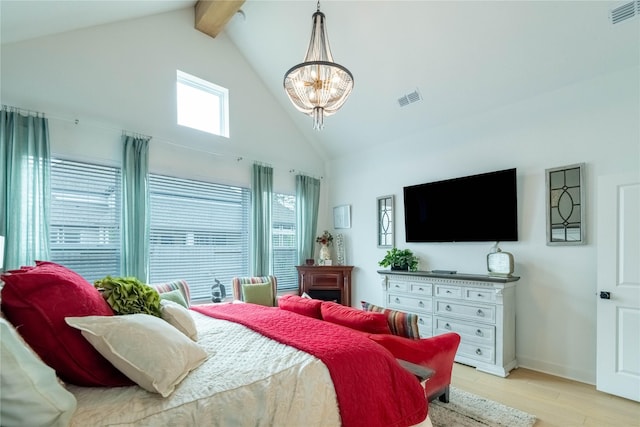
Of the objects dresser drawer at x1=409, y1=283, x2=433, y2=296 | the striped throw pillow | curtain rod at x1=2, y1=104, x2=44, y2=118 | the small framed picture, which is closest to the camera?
the striped throw pillow

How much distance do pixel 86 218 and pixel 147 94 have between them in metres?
1.63

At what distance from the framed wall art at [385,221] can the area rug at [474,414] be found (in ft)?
8.13

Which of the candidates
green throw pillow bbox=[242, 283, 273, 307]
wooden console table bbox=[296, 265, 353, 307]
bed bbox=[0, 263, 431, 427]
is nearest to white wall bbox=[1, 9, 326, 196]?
wooden console table bbox=[296, 265, 353, 307]

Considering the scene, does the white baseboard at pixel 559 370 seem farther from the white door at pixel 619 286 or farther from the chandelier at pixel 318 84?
the chandelier at pixel 318 84

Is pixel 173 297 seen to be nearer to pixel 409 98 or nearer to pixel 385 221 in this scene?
pixel 385 221

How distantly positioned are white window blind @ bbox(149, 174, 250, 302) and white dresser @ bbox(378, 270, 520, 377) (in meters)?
2.52

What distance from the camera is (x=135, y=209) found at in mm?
3648

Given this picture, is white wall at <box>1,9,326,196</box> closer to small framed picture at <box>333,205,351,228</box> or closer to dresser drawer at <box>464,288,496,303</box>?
small framed picture at <box>333,205,351,228</box>

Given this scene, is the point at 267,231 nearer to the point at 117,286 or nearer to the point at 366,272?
the point at 366,272

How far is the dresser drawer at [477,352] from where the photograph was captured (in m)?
3.37

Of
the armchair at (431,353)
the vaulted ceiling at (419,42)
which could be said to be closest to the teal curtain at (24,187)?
the vaulted ceiling at (419,42)

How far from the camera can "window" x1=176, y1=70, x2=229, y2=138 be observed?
4.32 meters

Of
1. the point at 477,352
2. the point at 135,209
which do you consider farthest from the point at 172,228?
the point at 477,352

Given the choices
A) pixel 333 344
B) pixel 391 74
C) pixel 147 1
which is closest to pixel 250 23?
pixel 147 1
